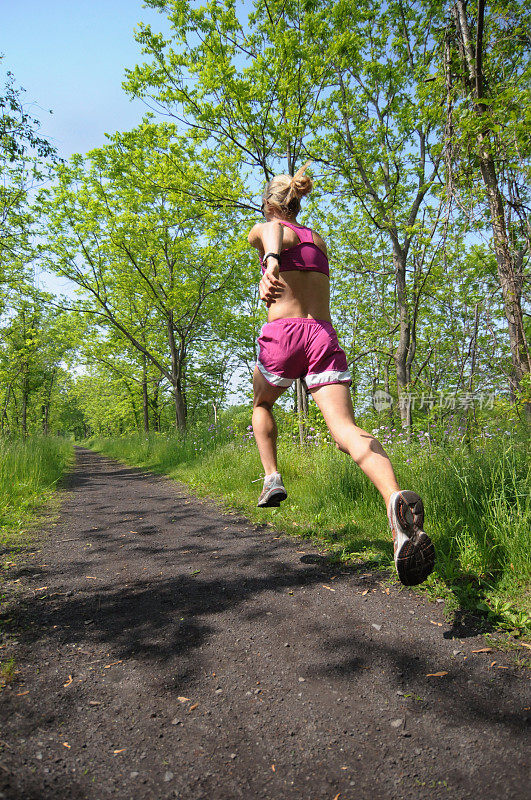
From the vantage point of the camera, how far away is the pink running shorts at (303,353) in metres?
2.39

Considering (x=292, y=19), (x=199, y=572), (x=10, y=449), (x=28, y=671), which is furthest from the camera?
(x=292, y=19)

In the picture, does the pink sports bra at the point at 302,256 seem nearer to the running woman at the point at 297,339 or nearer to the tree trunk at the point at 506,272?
the running woman at the point at 297,339

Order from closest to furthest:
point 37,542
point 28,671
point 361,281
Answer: point 28,671 → point 37,542 → point 361,281

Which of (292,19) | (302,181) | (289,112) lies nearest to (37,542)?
(302,181)

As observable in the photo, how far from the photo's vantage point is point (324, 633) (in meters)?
1.94

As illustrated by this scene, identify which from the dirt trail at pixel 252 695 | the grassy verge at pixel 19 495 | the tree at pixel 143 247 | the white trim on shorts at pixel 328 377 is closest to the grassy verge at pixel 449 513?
the dirt trail at pixel 252 695

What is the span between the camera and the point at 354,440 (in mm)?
→ 2150

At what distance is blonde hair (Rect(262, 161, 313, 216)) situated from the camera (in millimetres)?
2617

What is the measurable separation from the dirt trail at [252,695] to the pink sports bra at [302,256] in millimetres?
1936

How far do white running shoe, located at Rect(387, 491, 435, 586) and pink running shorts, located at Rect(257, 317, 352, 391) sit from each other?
2.62 ft

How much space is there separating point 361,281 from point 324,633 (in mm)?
19299

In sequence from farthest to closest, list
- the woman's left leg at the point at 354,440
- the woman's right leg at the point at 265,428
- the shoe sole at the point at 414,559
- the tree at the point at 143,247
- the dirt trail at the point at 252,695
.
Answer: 1. the tree at the point at 143,247
2. the woman's right leg at the point at 265,428
3. the woman's left leg at the point at 354,440
4. the shoe sole at the point at 414,559
5. the dirt trail at the point at 252,695

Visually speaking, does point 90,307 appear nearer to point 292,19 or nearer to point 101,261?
point 101,261

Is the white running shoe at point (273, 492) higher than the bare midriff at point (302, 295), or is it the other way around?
the bare midriff at point (302, 295)
